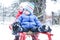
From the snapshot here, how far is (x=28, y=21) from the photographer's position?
138cm

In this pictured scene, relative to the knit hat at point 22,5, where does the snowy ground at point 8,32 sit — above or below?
below

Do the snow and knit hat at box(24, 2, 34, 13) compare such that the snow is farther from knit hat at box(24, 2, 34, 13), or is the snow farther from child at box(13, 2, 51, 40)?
knit hat at box(24, 2, 34, 13)

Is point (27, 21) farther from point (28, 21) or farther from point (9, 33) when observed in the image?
point (9, 33)

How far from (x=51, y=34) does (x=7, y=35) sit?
1.02ft

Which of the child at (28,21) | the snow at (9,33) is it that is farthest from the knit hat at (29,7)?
the snow at (9,33)

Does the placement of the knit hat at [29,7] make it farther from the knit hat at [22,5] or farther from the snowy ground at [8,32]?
the snowy ground at [8,32]

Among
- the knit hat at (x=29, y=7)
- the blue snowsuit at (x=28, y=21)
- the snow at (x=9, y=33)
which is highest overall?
the knit hat at (x=29, y=7)

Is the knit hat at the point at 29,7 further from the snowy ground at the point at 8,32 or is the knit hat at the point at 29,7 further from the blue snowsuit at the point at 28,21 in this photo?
the snowy ground at the point at 8,32

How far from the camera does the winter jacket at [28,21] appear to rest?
54.2 inches

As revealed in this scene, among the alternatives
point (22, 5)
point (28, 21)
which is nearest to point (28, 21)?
point (28, 21)

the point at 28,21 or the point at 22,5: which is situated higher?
the point at 22,5

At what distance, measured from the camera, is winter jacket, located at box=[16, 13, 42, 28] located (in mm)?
1377

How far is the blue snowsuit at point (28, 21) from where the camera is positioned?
4.52 ft

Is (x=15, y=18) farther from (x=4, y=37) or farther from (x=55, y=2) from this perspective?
(x=55, y=2)
